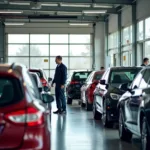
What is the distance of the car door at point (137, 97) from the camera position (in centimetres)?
814

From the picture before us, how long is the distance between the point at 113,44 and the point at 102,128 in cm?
2068

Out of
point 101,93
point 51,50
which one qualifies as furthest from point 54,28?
point 101,93

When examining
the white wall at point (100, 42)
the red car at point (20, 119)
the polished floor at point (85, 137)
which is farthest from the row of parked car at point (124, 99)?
the white wall at point (100, 42)

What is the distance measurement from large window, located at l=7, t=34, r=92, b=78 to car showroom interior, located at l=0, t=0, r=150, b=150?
2.9 inches

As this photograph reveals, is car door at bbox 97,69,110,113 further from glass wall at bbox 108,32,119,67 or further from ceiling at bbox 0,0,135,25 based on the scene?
glass wall at bbox 108,32,119,67

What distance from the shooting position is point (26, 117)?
196 inches

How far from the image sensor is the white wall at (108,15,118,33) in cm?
3048

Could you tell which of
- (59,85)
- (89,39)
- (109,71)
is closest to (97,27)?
(89,39)

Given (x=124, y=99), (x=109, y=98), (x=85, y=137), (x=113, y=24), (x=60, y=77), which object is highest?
(x=113, y=24)

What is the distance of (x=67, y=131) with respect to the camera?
1154 centimetres

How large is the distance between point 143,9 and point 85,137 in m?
14.7

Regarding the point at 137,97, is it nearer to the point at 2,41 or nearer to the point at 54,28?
the point at 2,41

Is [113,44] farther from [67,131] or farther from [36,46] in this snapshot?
[67,131]

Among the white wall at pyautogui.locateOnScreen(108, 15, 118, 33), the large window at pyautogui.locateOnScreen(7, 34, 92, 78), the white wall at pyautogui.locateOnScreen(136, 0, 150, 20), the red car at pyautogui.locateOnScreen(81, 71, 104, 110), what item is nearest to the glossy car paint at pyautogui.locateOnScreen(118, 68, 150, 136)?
the red car at pyautogui.locateOnScreen(81, 71, 104, 110)
